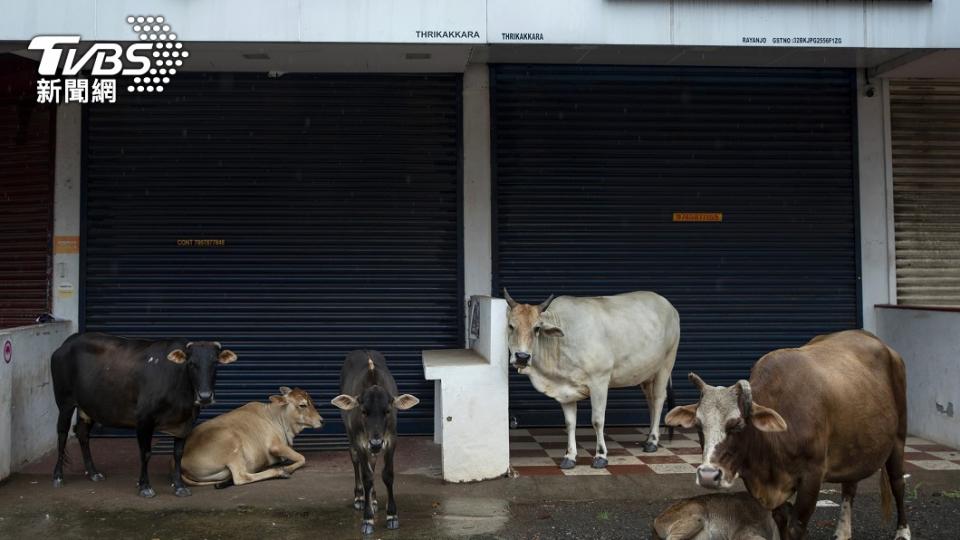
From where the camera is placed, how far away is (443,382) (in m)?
7.70

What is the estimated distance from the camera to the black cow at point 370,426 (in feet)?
20.2

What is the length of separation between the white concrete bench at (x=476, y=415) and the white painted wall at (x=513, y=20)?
3028 mm

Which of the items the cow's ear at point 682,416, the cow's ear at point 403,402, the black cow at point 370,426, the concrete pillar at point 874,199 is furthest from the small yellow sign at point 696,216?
the cow's ear at point 682,416

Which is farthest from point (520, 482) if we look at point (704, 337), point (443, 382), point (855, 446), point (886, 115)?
point (886, 115)

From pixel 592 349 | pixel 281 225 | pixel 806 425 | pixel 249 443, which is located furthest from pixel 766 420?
pixel 281 225

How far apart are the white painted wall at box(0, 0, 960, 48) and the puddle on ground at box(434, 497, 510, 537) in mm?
4442

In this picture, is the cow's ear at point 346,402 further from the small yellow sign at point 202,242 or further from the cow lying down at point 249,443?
the small yellow sign at point 202,242

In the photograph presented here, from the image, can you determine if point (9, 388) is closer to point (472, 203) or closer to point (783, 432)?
point (472, 203)

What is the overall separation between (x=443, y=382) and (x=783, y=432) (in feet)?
11.6

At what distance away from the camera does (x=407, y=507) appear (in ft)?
22.6

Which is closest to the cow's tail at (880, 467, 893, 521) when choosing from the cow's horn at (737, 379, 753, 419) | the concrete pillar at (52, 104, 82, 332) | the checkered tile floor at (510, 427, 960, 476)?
the cow's horn at (737, 379, 753, 419)

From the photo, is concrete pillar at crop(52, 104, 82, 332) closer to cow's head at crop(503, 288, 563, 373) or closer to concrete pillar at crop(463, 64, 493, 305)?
concrete pillar at crop(463, 64, 493, 305)

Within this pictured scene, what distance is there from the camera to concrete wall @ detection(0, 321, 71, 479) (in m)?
7.97

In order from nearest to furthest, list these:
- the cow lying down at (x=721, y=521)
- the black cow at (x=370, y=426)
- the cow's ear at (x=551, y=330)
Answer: the cow lying down at (x=721, y=521)
the black cow at (x=370, y=426)
the cow's ear at (x=551, y=330)
